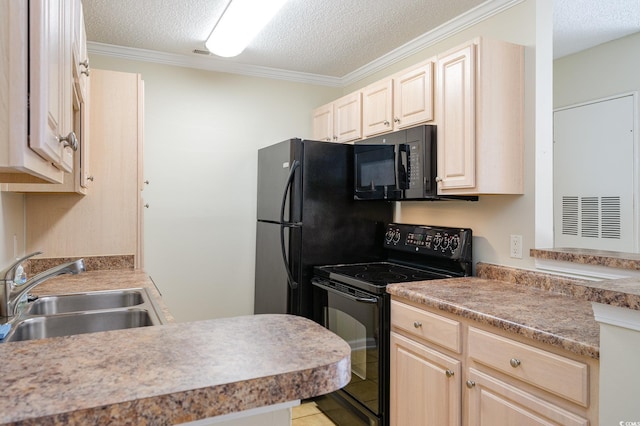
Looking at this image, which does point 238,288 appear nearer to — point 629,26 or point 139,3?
point 139,3

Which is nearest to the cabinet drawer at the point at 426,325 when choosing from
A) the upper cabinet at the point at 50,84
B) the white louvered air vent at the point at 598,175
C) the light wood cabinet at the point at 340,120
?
the light wood cabinet at the point at 340,120

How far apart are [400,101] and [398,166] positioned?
0.43 m

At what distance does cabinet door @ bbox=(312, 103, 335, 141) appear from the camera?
3.46 metres

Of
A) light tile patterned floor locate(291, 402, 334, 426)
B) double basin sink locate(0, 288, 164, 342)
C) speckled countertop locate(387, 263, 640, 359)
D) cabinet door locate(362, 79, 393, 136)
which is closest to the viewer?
speckled countertop locate(387, 263, 640, 359)

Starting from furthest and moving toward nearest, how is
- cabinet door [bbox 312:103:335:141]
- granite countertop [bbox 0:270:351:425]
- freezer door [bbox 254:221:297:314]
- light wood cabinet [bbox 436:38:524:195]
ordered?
cabinet door [bbox 312:103:335:141] < freezer door [bbox 254:221:297:314] < light wood cabinet [bbox 436:38:524:195] < granite countertop [bbox 0:270:351:425]

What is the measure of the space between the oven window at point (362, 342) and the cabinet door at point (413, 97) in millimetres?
1125

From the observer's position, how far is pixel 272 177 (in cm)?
320

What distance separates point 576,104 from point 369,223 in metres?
1.96

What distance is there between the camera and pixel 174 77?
3332 millimetres

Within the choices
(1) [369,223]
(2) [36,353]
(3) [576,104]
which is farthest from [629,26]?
(2) [36,353]

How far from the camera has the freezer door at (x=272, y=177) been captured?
299 centimetres

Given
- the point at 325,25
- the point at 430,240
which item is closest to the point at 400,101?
the point at 325,25

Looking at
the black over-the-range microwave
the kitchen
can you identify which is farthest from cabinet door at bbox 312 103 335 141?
the black over-the-range microwave

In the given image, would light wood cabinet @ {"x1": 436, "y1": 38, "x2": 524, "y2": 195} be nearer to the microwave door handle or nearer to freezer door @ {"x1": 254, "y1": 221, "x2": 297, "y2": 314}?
the microwave door handle
